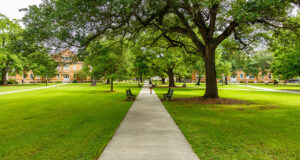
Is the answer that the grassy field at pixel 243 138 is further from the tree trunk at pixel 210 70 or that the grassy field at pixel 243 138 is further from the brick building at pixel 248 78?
the brick building at pixel 248 78

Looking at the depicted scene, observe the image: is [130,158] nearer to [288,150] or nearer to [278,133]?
[288,150]

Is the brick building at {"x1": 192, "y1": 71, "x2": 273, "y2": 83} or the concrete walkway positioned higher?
the brick building at {"x1": 192, "y1": 71, "x2": 273, "y2": 83}

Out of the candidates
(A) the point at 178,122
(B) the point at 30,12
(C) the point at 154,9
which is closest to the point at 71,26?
(B) the point at 30,12

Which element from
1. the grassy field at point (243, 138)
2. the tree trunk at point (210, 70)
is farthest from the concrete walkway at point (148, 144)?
the tree trunk at point (210, 70)

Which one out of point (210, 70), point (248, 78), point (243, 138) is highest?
point (210, 70)

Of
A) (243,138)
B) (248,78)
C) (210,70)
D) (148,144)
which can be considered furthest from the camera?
(248,78)

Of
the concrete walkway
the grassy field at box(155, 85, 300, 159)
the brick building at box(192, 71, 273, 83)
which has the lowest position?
the grassy field at box(155, 85, 300, 159)

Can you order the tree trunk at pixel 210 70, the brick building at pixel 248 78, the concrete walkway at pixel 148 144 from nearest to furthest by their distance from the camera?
the concrete walkway at pixel 148 144 < the tree trunk at pixel 210 70 < the brick building at pixel 248 78

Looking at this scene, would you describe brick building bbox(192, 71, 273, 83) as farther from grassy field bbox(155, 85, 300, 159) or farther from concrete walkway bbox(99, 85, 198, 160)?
concrete walkway bbox(99, 85, 198, 160)

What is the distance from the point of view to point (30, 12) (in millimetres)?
8508

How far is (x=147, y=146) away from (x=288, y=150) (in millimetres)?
3718

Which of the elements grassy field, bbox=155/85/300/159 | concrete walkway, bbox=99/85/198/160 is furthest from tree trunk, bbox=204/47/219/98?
concrete walkway, bbox=99/85/198/160

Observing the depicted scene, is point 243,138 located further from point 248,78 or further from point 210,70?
point 248,78

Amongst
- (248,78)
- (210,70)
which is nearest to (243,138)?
(210,70)
